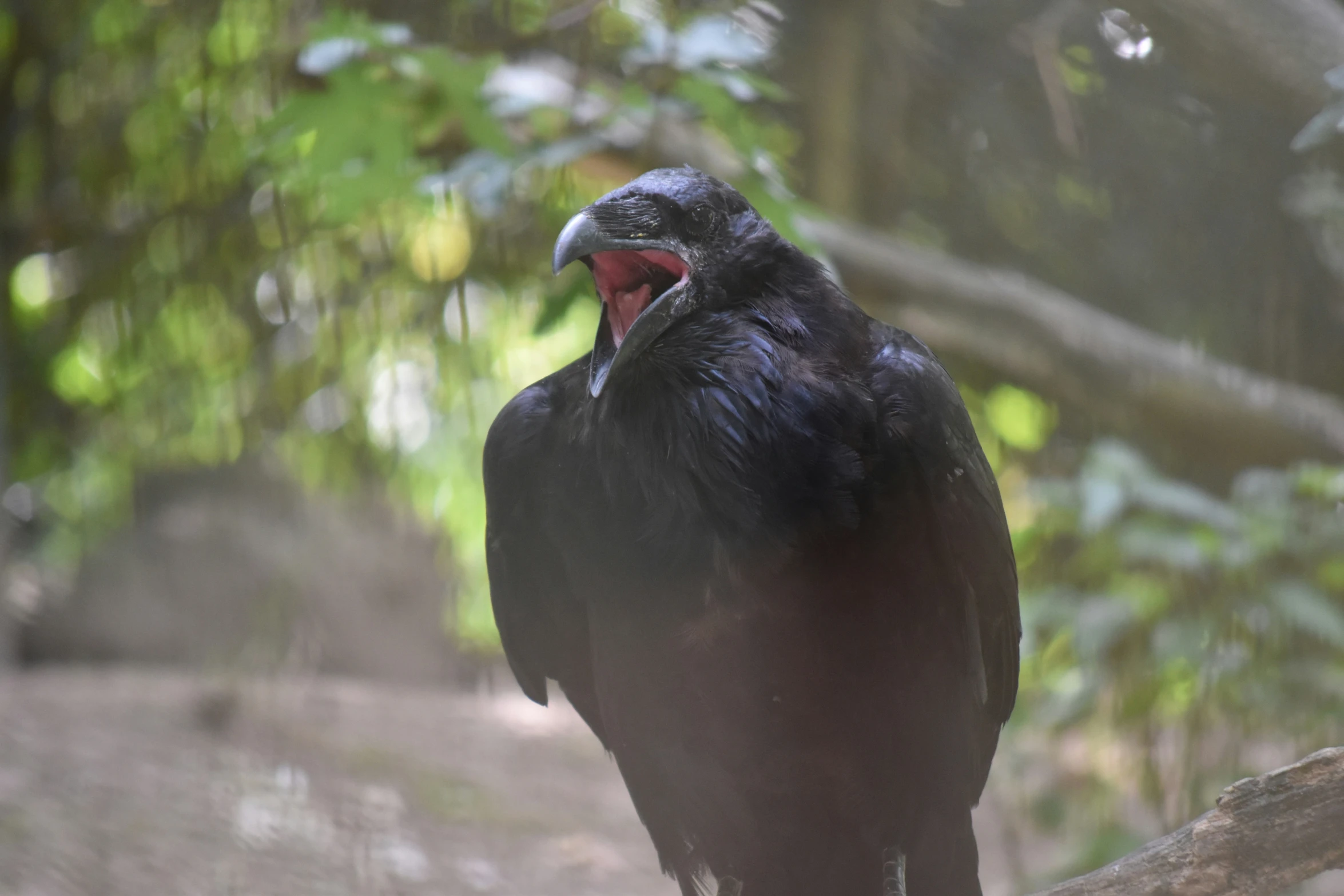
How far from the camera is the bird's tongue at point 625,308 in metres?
1.33

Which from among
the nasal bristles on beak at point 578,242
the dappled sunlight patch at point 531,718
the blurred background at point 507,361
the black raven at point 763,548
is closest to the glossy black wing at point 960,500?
the black raven at point 763,548

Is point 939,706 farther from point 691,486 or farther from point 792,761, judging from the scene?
point 691,486

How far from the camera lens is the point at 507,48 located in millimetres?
2400

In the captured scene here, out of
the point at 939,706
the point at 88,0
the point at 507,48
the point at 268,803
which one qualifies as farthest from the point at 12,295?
the point at 939,706

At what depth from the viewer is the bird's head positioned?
128 centimetres

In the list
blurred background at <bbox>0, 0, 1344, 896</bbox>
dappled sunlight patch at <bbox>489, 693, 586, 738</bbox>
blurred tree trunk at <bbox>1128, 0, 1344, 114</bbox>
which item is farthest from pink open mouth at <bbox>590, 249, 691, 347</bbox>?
dappled sunlight patch at <bbox>489, 693, 586, 738</bbox>

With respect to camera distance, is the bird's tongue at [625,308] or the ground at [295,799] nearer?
the bird's tongue at [625,308]

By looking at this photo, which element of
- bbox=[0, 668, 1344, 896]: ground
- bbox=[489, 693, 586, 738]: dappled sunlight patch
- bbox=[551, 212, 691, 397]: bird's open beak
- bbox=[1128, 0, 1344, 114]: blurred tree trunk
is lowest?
bbox=[489, 693, 586, 738]: dappled sunlight patch

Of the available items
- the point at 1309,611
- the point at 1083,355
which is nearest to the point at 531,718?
the point at 1083,355

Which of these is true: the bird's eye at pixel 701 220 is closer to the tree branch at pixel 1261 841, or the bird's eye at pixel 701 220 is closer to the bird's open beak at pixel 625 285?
the bird's open beak at pixel 625 285

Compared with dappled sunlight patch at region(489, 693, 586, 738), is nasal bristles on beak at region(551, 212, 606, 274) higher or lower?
higher

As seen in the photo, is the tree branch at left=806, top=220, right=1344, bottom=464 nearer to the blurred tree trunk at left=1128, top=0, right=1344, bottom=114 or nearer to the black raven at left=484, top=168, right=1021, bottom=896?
the blurred tree trunk at left=1128, top=0, right=1344, bottom=114

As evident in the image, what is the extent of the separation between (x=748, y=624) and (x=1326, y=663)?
1.95 metres

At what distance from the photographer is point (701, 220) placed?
1.39 m
